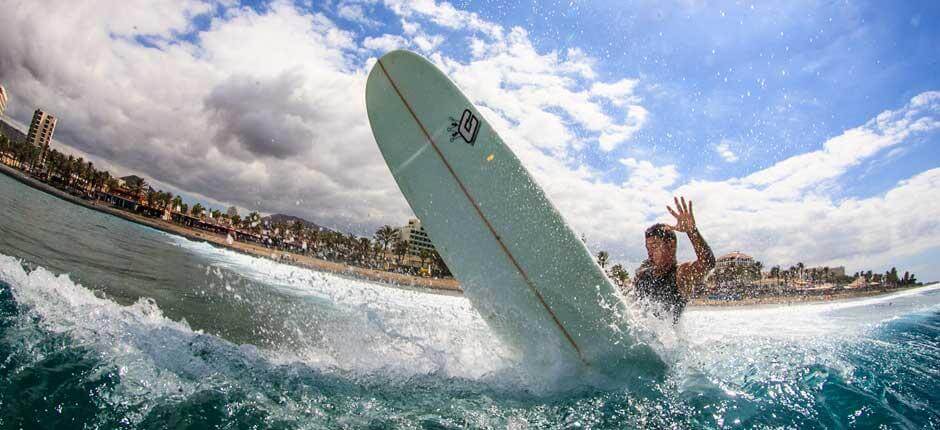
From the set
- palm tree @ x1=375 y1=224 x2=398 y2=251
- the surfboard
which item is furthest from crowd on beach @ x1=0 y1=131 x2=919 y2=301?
the surfboard

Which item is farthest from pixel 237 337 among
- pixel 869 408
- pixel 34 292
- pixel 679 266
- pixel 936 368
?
pixel 936 368

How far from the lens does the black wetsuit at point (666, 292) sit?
3.61 metres

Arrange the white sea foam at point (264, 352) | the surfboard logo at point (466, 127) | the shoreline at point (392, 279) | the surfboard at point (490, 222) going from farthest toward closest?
the shoreline at point (392, 279) < the surfboard logo at point (466, 127) < the surfboard at point (490, 222) < the white sea foam at point (264, 352)

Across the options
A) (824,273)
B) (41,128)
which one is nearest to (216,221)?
(41,128)

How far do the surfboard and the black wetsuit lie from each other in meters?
0.71

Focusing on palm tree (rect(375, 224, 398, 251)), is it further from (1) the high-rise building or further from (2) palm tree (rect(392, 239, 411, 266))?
(1) the high-rise building

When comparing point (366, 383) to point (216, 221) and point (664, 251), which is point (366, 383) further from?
point (216, 221)

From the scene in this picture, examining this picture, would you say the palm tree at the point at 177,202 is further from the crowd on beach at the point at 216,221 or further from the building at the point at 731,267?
the building at the point at 731,267

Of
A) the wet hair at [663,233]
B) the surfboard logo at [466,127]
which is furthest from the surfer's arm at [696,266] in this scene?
the surfboard logo at [466,127]

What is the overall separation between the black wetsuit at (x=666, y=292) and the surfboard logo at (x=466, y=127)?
2145 millimetres

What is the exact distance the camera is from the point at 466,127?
385 centimetres

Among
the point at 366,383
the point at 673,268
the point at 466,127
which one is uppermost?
the point at 466,127

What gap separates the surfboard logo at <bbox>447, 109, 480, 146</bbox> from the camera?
149 inches

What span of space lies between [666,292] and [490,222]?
175 centimetres
